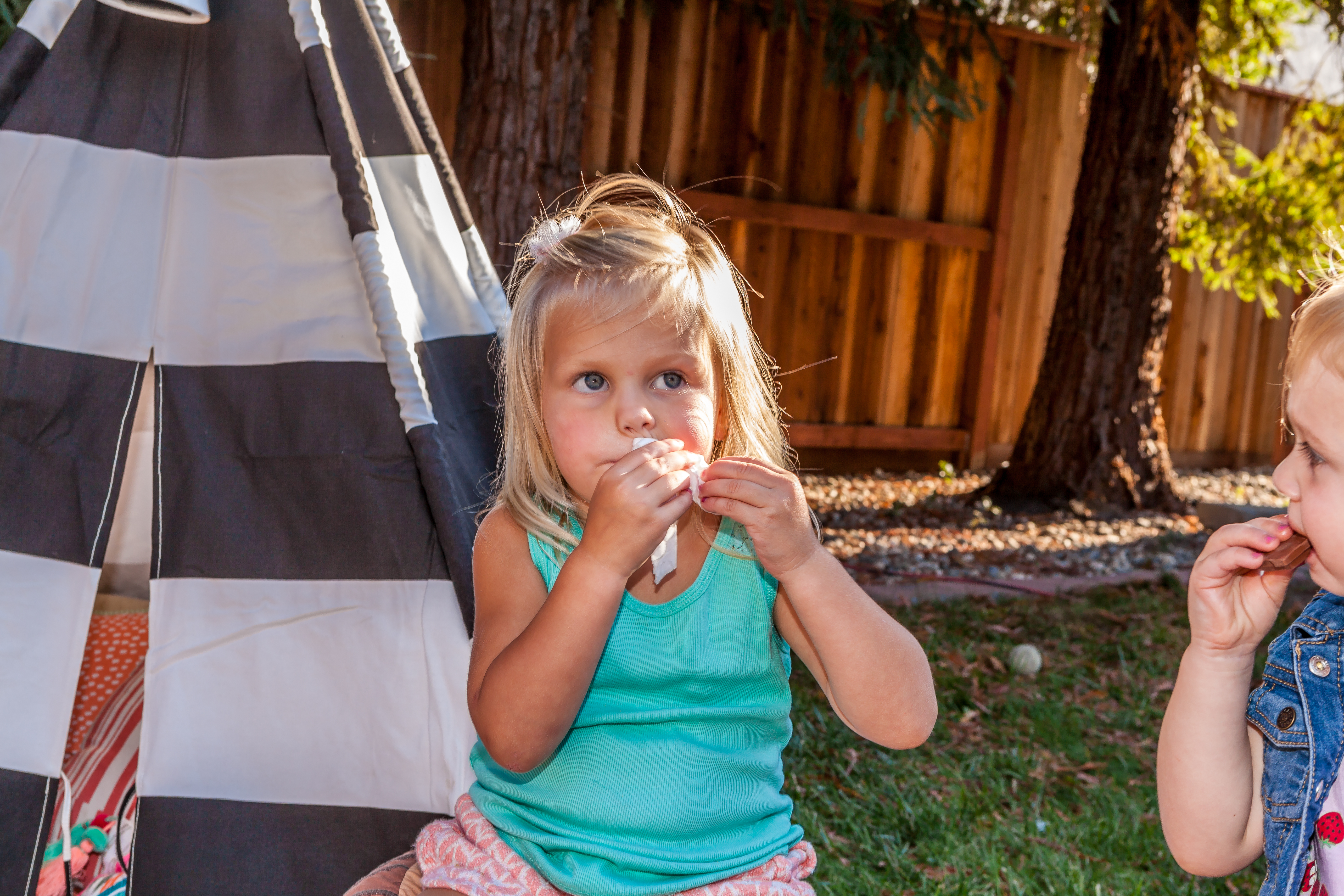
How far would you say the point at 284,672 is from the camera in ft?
6.17

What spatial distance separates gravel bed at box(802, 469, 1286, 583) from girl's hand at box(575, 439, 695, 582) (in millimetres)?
3064

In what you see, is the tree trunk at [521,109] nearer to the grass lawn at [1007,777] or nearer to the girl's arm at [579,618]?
the grass lawn at [1007,777]

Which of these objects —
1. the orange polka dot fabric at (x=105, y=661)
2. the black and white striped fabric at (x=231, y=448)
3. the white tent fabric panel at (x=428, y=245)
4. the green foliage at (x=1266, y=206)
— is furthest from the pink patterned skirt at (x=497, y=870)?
the green foliage at (x=1266, y=206)

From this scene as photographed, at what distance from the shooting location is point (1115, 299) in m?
5.81

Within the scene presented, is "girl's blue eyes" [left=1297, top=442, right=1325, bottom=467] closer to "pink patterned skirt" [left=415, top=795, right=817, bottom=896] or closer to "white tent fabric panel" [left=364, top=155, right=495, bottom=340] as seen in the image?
"pink patterned skirt" [left=415, top=795, right=817, bottom=896]

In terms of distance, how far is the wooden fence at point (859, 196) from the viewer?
5906 millimetres

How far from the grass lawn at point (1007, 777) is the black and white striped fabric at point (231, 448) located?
1.04m

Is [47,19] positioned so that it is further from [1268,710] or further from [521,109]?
[1268,710]

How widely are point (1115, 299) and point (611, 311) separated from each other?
16.5 feet

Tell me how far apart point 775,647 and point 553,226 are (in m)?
0.67

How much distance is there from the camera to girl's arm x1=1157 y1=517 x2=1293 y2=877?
48.9 inches

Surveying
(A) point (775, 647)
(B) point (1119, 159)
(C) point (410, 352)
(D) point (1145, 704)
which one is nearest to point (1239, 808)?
(A) point (775, 647)

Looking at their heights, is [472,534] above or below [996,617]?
above

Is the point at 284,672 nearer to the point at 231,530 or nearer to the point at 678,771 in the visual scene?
the point at 231,530
